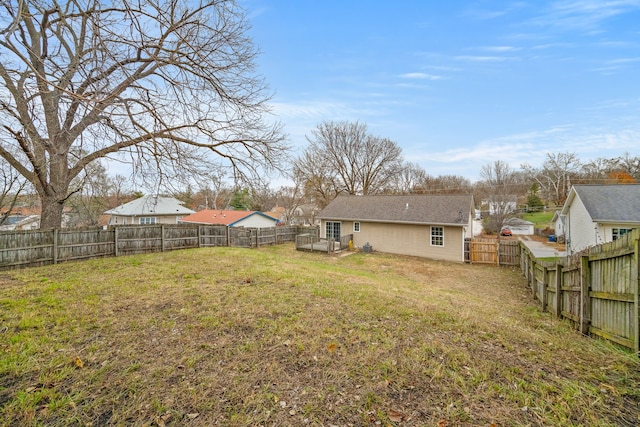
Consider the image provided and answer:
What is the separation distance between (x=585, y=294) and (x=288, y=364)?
488 cm

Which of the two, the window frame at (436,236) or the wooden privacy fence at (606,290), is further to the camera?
the window frame at (436,236)

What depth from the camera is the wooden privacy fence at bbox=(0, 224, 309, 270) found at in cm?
895

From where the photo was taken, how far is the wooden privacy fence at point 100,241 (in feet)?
29.3

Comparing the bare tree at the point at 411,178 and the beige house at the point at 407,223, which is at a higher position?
the bare tree at the point at 411,178

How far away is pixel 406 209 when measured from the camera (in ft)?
61.9

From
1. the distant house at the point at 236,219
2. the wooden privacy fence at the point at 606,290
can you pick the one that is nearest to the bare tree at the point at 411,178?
the distant house at the point at 236,219

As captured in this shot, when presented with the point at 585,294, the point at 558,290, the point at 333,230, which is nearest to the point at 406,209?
the point at 333,230

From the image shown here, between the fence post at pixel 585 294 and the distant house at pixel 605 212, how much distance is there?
11.0m

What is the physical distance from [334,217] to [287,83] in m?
13.1

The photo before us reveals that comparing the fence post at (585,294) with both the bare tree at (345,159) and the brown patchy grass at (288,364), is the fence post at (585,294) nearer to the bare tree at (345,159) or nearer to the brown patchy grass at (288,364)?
the brown patchy grass at (288,364)

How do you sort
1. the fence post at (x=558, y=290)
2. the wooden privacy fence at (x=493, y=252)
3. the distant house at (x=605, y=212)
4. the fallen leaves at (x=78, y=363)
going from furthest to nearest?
the wooden privacy fence at (x=493, y=252), the distant house at (x=605, y=212), the fence post at (x=558, y=290), the fallen leaves at (x=78, y=363)

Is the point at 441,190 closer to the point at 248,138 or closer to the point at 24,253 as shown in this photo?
the point at 248,138

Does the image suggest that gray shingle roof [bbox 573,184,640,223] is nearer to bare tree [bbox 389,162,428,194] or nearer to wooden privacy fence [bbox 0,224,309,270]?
wooden privacy fence [bbox 0,224,309,270]

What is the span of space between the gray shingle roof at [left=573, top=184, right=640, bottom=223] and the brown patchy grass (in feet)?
38.6
